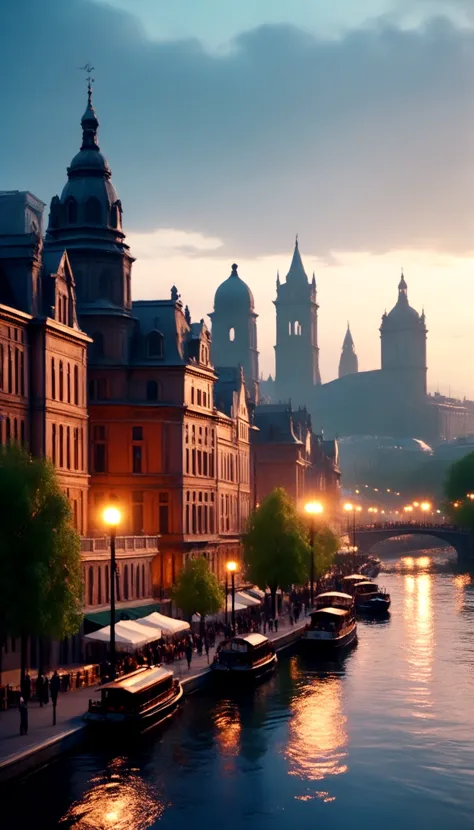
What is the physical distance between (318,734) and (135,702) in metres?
8.97

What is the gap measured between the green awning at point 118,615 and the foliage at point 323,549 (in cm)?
4048

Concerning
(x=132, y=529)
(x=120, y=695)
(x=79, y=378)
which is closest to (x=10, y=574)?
(x=120, y=695)

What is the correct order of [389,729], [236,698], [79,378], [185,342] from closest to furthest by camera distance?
[389,729]
[236,698]
[79,378]
[185,342]

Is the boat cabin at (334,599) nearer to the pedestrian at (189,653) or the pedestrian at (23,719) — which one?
the pedestrian at (189,653)

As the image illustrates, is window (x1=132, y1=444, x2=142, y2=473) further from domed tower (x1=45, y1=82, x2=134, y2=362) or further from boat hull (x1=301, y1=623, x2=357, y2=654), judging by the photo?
boat hull (x1=301, y1=623, x2=357, y2=654)

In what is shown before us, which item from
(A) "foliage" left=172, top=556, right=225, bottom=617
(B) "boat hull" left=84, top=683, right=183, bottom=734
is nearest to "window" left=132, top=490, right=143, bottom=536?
(A) "foliage" left=172, top=556, right=225, bottom=617

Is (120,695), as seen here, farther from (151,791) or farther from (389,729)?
(389,729)

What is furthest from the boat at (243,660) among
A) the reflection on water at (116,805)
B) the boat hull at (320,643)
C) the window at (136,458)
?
the window at (136,458)

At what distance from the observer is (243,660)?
78562mm

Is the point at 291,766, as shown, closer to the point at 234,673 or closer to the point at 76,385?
the point at 234,673

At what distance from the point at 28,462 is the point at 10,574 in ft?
19.4

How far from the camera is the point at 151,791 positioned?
51.9 m

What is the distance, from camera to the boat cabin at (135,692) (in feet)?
198

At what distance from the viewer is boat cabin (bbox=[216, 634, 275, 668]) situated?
78.6 m
